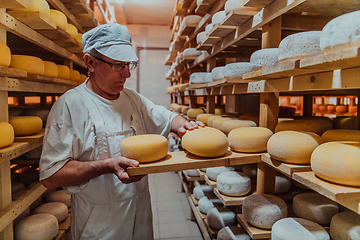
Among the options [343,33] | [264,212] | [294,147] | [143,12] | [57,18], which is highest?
[143,12]

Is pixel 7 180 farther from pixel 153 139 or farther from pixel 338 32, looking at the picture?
pixel 338 32

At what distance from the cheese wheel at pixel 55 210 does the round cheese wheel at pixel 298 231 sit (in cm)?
177

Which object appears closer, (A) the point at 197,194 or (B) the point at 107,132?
(B) the point at 107,132

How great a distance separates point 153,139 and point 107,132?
323mm

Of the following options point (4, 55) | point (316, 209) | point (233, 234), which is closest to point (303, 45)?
point (316, 209)

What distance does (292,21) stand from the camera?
1.38m

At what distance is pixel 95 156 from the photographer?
51.8 inches

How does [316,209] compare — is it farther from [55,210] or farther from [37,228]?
[55,210]

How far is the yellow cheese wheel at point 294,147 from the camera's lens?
3.38ft

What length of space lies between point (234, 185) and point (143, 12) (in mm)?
5717

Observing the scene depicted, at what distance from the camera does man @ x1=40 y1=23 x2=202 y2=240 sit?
1.19 metres

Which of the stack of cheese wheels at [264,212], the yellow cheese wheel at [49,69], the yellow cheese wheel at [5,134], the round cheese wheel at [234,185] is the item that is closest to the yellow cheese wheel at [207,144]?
the stack of cheese wheels at [264,212]

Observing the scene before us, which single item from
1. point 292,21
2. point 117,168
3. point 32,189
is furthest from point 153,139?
point 32,189

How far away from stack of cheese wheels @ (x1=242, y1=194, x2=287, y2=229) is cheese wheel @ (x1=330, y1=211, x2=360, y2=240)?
26cm
